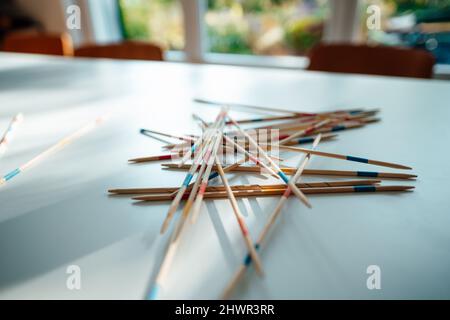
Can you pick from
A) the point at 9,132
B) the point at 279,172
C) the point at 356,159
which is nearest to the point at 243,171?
the point at 279,172

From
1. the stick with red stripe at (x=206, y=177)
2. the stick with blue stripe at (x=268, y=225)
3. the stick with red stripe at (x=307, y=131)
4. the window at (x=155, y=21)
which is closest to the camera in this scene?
the stick with blue stripe at (x=268, y=225)

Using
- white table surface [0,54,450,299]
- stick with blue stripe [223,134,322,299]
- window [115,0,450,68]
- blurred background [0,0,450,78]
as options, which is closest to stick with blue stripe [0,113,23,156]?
white table surface [0,54,450,299]

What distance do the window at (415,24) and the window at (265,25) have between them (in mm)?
349

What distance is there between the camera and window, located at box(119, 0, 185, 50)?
282 cm

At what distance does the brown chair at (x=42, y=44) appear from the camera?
192 centimetres

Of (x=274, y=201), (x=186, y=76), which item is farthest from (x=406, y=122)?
(x=186, y=76)

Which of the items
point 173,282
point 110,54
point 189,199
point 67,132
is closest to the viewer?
point 173,282

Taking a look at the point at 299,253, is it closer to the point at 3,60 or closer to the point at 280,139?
the point at 280,139

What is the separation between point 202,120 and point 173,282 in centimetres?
50

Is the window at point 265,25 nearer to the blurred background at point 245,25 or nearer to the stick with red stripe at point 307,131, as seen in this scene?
the blurred background at point 245,25

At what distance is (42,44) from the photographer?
1.96 metres

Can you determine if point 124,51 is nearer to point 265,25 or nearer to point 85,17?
point 265,25

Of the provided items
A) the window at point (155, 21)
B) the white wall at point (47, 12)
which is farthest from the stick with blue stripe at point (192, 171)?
the white wall at point (47, 12)

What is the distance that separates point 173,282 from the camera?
0.42 meters
